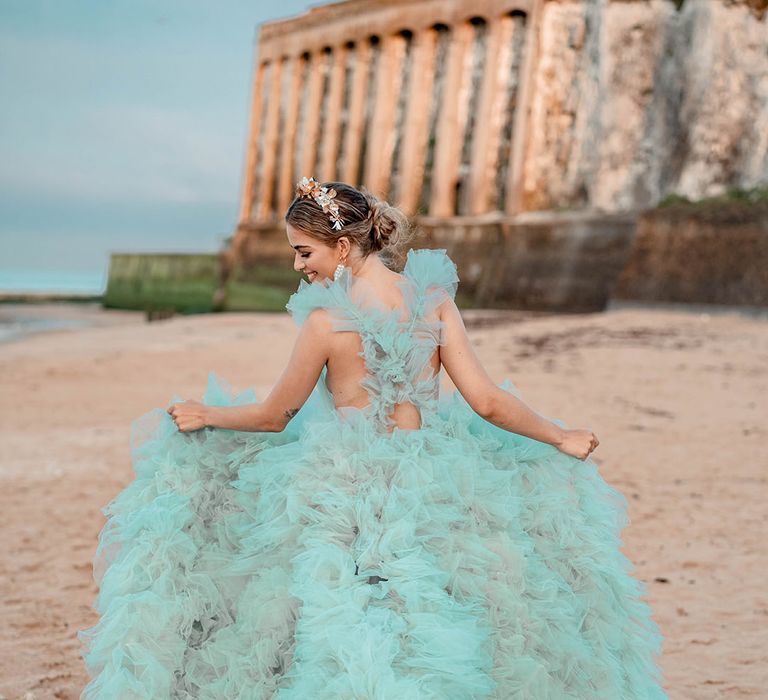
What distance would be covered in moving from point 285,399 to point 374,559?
0.52 metres

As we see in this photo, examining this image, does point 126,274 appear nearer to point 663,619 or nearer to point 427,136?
point 427,136

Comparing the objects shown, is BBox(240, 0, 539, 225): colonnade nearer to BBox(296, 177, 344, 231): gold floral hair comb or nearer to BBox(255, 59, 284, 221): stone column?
BBox(255, 59, 284, 221): stone column

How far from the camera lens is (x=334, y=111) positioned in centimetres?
2244

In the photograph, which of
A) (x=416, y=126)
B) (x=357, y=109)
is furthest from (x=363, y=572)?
(x=357, y=109)

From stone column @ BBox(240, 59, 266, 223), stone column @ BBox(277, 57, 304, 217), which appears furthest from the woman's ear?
stone column @ BBox(240, 59, 266, 223)

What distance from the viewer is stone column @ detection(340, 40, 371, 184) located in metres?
21.5

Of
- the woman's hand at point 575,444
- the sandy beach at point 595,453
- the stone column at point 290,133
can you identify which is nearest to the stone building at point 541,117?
the stone column at point 290,133

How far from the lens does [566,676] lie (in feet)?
7.35

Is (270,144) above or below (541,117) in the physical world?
below

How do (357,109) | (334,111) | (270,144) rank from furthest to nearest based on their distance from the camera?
(270,144) < (334,111) < (357,109)

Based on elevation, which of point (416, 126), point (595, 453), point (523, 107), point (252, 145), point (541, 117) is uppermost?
point (523, 107)

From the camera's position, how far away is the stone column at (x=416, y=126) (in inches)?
786

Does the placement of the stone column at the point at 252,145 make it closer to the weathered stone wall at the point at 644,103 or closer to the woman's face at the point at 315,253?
the weathered stone wall at the point at 644,103

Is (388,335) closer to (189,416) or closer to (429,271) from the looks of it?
(429,271)
